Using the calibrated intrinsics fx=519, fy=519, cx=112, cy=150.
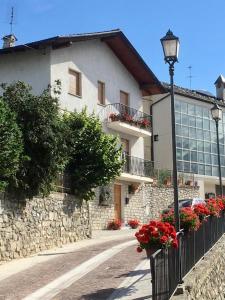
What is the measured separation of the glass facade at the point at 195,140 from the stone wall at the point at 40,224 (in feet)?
66.6

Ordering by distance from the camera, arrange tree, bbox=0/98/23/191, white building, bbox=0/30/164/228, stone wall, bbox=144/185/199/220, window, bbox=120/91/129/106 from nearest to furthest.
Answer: tree, bbox=0/98/23/191 → white building, bbox=0/30/164/228 → window, bbox=120/91/129/106 → stone wall, bbox=144/185/199/220

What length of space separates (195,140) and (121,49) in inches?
549

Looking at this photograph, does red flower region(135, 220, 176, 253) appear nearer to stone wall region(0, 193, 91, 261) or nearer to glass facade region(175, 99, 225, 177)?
stone wall region(0, 193, 91, 261)

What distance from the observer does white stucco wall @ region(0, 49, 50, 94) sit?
25719mm

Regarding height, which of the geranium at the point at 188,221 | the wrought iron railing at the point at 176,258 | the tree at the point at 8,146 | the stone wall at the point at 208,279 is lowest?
the stone wall at the point at 208,279

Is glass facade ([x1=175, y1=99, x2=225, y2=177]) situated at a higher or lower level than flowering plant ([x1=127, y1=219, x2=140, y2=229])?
higher

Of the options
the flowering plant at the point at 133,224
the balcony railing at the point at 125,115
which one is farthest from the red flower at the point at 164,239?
the balcony railing at the point at 125,115

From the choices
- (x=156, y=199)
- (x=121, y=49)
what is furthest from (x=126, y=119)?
(x=156, y=199)

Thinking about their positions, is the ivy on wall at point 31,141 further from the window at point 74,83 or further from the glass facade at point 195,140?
the glass facade at point 195,140

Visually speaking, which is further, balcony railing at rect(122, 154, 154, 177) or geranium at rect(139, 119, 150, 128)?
geranium at rect(139, 119, 150, 128)

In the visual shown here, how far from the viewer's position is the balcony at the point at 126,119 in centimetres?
3002

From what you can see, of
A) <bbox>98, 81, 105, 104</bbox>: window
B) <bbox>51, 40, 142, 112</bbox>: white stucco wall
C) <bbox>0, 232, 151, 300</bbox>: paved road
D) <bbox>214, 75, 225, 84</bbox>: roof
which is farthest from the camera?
<bbox>214, 75, 225, 84</bbox>: roof

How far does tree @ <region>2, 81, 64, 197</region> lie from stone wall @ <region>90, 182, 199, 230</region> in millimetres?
9950

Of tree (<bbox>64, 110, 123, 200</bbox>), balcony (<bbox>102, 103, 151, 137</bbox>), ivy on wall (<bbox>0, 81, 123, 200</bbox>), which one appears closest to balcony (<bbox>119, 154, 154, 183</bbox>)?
balcony (<bbox>102, 103, 151, 137</bbox>)
